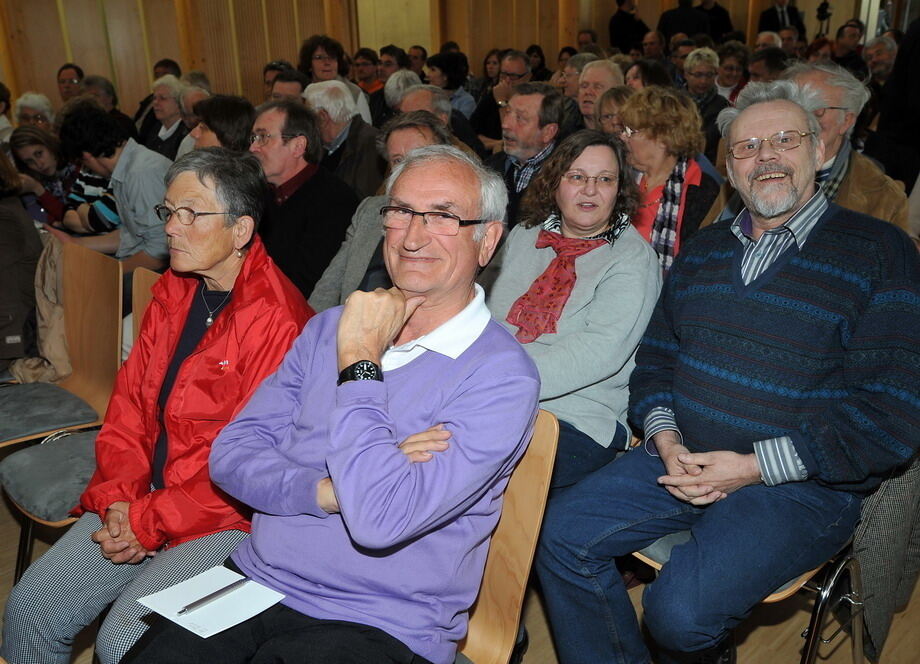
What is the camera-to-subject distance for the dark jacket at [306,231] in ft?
10.2

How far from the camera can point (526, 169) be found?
3.58 m

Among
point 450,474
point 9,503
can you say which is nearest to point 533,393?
point 450,474

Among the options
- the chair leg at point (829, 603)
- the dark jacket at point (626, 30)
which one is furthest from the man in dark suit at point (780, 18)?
the chair leg at point (829, 603)

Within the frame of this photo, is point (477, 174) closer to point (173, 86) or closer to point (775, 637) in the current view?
point (775, 637)

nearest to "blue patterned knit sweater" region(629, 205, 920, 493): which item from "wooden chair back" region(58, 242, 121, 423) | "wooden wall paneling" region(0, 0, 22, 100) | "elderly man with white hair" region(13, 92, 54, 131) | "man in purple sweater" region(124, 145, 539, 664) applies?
"man in purple sweater" region(124, 145, 539, 664)

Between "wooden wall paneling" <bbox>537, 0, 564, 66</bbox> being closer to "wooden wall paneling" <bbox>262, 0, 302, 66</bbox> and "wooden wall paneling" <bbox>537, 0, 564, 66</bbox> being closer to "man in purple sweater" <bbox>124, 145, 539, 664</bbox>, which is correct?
"wooden wall paneling" <bbox>262, 0, 302, 66</bbox>

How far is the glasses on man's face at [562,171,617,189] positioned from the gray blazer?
30.3 inches

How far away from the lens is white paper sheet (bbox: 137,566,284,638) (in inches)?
52.3

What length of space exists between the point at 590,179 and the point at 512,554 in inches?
49.7

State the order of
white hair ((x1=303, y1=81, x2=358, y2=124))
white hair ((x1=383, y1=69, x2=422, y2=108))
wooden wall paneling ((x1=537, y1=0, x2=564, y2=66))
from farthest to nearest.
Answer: wooden wall paneling ((x1=537, y1=0, x2=564, y2=66)) < white hair ((x1=383, y1=69, x2=422, y2=108)) < white hair ((x1=303, y1=81, x2=358, y2=124))

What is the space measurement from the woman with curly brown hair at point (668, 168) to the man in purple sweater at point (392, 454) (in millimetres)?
1679

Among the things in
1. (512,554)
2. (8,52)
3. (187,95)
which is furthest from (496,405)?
(8,52)

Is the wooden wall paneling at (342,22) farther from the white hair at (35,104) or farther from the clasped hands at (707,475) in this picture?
the clasped hands at (707,475)

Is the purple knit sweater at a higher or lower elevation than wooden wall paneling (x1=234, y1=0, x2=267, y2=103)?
lower
